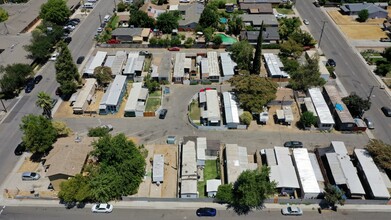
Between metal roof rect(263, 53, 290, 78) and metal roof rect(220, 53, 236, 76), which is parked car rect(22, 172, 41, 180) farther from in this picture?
metal roof rect(263, 53, 290, 78)

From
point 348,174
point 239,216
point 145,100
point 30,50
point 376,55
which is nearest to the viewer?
point 239,216

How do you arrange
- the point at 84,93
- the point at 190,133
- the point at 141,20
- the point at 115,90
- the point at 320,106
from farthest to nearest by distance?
the point at 141,20
the point at 115,90
the point at 84,93
the point at 320,106
the point at 190,133

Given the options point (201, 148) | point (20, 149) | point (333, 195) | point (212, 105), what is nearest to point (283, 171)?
point (333, 195)

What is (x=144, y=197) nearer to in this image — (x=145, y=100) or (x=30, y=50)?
(x=145, y=100)

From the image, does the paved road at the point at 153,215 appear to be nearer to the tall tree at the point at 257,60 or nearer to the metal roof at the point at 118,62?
the tall tree at the point at 257,60

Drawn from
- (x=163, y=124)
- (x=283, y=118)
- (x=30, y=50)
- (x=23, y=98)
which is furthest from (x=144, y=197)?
(x=30, y=50)

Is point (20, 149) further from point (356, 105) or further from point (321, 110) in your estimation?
point (356, 105)

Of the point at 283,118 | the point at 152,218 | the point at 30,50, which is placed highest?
the point at 30,50

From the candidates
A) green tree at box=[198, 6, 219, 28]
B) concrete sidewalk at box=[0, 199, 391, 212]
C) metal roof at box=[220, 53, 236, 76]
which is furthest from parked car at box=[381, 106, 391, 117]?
green tree at box=[198, 6, 219, 28]
